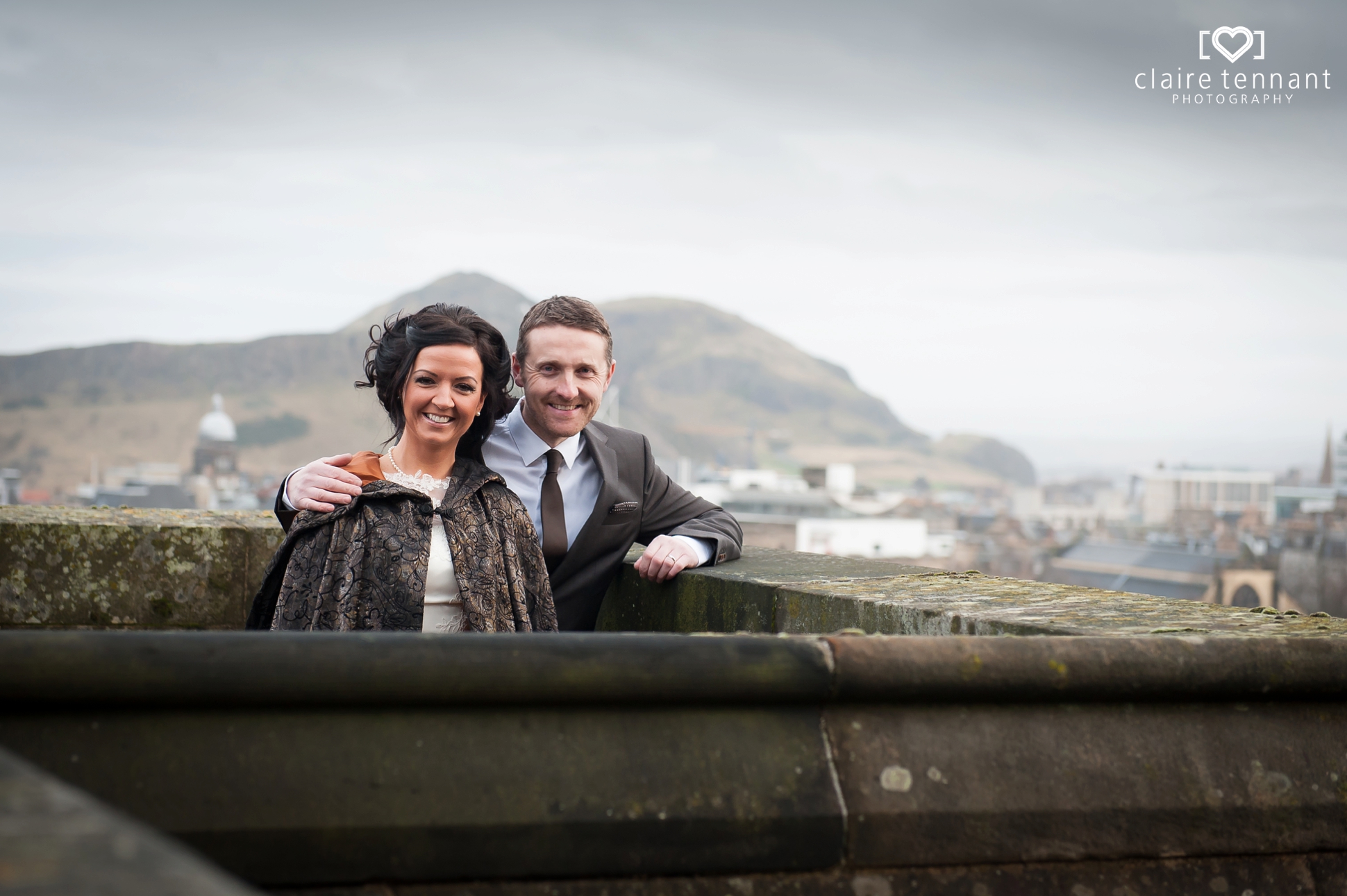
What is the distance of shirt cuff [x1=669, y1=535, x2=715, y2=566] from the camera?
384 centimetres

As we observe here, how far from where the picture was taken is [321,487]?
11.2 ft

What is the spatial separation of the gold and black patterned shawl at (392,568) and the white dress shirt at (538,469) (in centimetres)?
42

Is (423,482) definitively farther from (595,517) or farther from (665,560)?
(665,560)

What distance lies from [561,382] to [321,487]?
0.95 meters

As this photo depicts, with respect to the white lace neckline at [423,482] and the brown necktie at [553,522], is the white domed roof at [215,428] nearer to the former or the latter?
the brown necktie at [553,522]

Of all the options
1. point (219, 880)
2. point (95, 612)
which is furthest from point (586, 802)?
point (95, 612)

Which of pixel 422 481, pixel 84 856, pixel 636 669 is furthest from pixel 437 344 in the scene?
pixel 84 856

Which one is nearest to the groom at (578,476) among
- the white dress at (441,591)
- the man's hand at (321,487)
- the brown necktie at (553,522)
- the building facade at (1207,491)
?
the brown necktie at (553,522)

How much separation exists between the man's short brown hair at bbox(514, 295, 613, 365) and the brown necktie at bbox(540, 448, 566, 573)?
1.57ft

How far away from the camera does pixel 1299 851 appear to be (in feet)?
6.31

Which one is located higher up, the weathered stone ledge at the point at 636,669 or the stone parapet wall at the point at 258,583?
the weathered stone ledge at the point at 636,669

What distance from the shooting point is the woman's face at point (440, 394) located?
3604mm

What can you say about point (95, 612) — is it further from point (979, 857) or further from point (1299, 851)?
point (1299, 851)

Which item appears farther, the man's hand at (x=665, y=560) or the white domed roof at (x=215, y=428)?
the white domed roof at (x=215, y=428)
